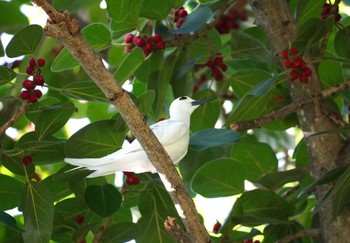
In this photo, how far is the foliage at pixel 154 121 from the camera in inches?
107

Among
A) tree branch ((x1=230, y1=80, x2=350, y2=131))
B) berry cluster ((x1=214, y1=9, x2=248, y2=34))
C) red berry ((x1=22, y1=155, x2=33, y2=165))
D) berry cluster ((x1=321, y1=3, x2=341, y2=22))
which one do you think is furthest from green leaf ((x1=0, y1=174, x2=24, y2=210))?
berry cluster ((x1=214, y1=9, x2=248, y2=34))

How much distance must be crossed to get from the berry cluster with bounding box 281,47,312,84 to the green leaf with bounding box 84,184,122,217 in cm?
71

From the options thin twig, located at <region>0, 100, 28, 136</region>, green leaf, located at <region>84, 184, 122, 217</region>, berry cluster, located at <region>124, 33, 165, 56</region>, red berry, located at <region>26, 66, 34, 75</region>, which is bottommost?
green leaf, located at <region>84, 184, 122, 217</region>

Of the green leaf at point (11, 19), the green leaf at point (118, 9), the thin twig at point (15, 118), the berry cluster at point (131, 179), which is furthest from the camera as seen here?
the green leaf at point (11, 19)

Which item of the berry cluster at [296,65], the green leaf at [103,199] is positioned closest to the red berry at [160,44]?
the berry cluster at [296,65]

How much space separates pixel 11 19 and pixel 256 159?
1.14 meters

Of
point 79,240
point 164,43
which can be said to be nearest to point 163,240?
→ point 79,240

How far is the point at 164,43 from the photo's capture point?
314 cm

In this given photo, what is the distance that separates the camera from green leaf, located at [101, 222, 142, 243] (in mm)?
2787

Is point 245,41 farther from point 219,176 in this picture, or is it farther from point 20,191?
point 20,191

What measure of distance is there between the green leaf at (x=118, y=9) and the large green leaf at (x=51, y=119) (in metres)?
0.33

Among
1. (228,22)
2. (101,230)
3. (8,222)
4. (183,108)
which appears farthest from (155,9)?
(228,22)

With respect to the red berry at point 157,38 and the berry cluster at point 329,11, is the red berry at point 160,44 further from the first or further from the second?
the berry cluster at point 329,11

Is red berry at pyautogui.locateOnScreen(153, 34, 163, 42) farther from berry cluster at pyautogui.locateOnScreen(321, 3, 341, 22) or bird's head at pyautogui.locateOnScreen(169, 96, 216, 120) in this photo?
berry cluster at pyautogui.locateOnScreen(321, 3, 341, 22)
